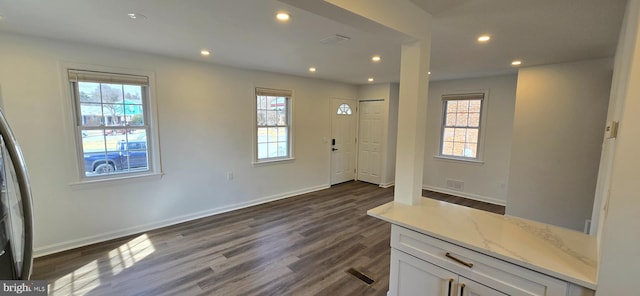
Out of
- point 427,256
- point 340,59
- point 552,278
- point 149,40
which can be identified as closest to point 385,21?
point 427,256

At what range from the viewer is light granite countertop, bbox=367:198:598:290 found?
1.19 m

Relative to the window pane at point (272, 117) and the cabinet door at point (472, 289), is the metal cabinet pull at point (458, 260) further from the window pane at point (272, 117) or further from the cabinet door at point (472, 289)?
the window pane at point (272, 117)

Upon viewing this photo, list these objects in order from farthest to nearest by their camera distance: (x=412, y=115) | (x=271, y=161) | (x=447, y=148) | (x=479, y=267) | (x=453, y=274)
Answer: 1. (x=447, y=148)
2. (x=271, y=161)
3. (x=412, y=115)
4. (x=453, y=274)
5. (x=479, y=267)

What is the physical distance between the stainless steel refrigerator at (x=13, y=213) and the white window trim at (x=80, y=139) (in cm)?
260

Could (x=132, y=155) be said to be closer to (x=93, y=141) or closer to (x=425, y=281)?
(x=93, y=141)

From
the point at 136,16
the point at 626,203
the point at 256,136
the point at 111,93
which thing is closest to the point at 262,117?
the point at 256,136

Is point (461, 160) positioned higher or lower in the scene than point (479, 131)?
lower

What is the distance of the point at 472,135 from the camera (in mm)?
4891

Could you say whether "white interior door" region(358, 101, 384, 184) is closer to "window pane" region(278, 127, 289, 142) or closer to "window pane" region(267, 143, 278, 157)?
"window pane" region(278, 127, 289, 142)

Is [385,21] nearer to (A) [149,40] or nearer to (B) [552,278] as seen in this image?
(B) [552,278]

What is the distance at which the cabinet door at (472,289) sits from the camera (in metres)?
1.35

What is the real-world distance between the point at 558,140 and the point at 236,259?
4286 millimetres

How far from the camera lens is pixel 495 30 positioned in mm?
2207

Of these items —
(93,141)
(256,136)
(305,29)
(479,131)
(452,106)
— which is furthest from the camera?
(452,106)
